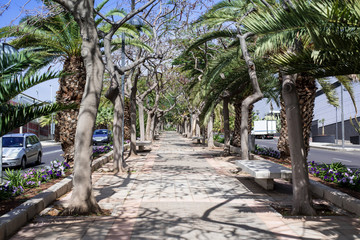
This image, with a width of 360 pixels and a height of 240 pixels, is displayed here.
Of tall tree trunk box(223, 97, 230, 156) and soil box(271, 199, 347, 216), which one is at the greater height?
tall tree trunk box(223, 97, 230, 156)

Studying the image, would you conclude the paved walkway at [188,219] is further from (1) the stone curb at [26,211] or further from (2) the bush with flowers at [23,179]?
(2) the bush with flowers at [23,179]

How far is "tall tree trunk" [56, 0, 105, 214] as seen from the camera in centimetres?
650

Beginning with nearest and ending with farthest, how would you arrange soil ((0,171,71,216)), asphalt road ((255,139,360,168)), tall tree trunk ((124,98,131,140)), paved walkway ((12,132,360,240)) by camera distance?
paved walkway ((12,132,360,240)) → soil ((0,171,71,216)) → asphalt road ((255,139,360,168)) → tall tree trunk ((124,98,131,140))

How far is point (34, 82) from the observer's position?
19.4ft

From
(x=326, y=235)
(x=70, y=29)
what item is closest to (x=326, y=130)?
(x=70, y=29)

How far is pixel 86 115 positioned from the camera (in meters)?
6.67

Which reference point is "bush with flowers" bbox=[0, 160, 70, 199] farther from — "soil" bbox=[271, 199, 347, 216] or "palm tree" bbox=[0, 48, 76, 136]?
"soil" bbox=[271, 199, 347, 216]

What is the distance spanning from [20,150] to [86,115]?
355 inches

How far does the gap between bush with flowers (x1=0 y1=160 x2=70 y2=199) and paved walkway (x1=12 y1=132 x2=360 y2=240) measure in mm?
1003

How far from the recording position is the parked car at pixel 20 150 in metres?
13.8

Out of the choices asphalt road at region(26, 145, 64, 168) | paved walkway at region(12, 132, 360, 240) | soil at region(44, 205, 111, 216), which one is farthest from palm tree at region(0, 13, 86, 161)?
soil at region(44, 205, 111, 216)

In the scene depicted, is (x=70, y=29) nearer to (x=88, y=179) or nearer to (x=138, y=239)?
(x=88, y=179)

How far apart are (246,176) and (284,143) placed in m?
2.92

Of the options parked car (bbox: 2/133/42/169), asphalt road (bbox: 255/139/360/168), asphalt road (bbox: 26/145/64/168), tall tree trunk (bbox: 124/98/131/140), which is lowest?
asphalt road (bbox: 255/139/360/168)
